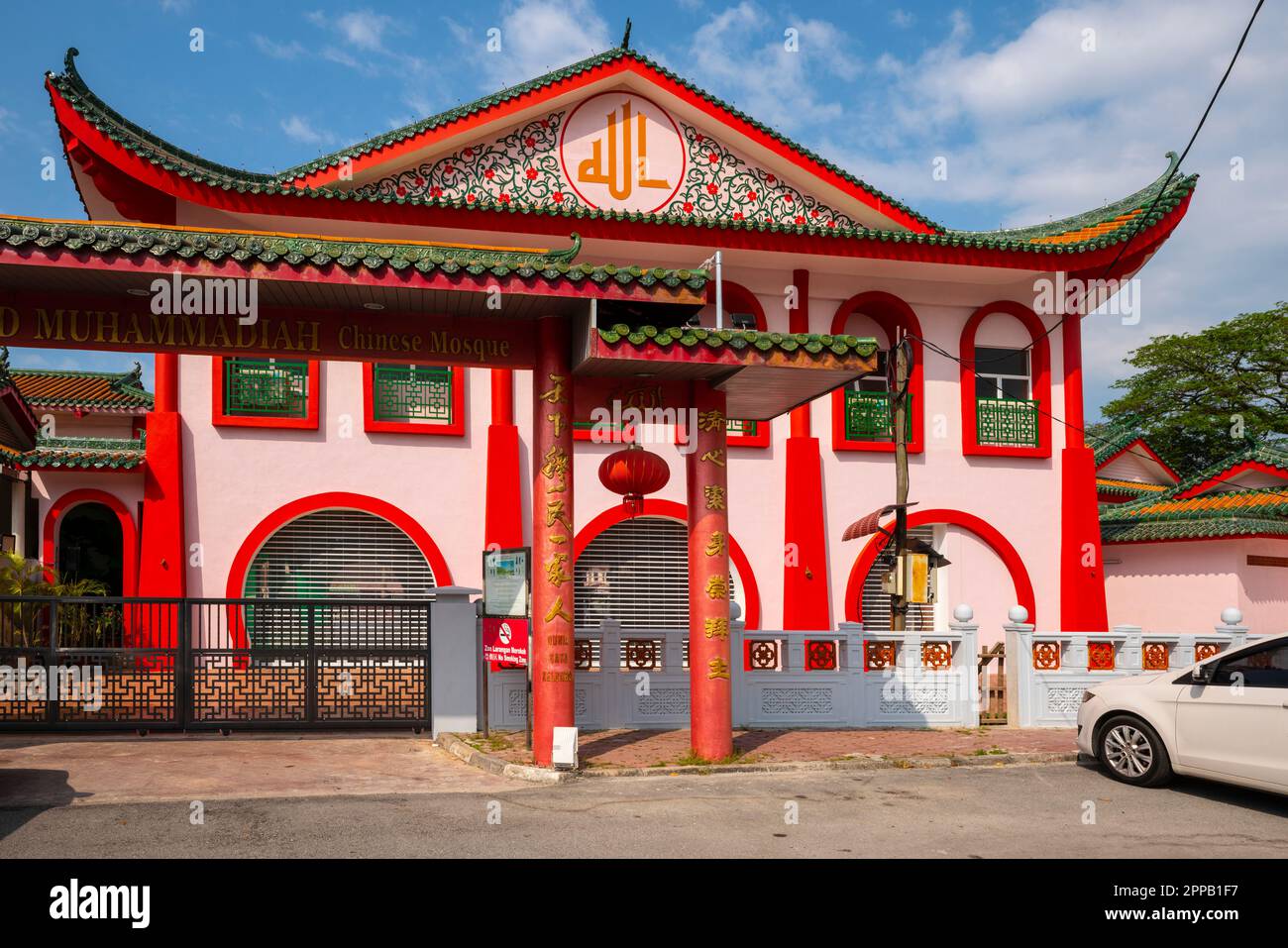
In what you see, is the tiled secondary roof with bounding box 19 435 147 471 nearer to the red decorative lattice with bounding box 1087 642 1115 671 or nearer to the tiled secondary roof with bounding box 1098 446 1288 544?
the red decorative lattice with bounding box 1087 642 1115 671

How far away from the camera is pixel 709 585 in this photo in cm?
1127

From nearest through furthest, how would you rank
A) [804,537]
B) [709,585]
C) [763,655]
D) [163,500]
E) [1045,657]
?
[709,585] < [763,655] < [1045,657] < [163,500] < [804,537]

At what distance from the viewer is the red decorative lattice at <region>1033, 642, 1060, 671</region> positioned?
14.3 m

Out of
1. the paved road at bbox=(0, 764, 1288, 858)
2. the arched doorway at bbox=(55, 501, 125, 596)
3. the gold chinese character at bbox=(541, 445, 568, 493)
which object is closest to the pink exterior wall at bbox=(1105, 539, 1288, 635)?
the paved road at bbox=(0, 764, 1288, 858)

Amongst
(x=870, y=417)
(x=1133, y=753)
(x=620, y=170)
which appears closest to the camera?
(x=1133, y=753)

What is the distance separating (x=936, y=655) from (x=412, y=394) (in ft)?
27.4

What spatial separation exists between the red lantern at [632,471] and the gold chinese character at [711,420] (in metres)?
0.58

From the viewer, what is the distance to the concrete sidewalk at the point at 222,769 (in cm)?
964

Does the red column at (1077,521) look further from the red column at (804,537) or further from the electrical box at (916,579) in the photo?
the electrical box at (916,579)

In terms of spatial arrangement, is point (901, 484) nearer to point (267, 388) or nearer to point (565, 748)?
point (565, 748)

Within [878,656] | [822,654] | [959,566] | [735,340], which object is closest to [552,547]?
[735,340]
